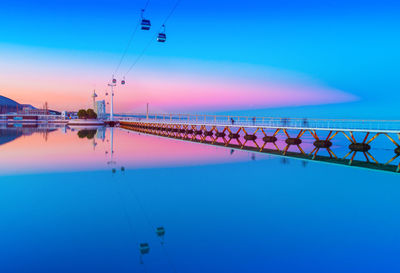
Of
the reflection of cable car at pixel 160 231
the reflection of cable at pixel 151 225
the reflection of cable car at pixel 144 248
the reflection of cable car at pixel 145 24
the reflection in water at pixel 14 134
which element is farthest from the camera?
the reflection in water at pixel 14 134

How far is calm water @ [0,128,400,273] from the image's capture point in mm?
5371

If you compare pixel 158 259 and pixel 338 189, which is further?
pixel 338 189

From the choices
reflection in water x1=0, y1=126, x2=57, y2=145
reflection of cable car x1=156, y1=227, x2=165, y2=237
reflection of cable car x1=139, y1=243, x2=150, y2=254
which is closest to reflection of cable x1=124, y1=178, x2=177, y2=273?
reflection of cable car x1=156, y1=227, x2=165, y2=237

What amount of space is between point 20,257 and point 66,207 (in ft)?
9.40

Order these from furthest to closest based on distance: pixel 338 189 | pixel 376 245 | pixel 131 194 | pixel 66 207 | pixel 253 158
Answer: pixel 253 158 < pixel 338 189 < pixel 131 194 < pixel 66 207 < pixel 376 245

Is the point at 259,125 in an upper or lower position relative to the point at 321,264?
upper

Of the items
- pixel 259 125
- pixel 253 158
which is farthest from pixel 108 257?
pixel 259 125

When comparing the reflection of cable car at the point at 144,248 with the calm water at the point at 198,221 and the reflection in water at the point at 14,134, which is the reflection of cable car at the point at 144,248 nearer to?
the calm water at the point at 198,221

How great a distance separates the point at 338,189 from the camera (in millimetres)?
11320

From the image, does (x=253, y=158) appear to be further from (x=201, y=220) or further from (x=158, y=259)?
(x=158, y=259)

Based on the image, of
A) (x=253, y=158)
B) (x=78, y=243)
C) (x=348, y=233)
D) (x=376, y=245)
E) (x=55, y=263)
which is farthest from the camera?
(x=253, y=158)

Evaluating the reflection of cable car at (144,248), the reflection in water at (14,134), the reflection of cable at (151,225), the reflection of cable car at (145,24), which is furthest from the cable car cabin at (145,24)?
the reflection in water at (14,134)

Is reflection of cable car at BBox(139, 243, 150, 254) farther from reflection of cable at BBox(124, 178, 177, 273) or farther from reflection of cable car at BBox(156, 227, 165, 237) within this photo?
reflection of cable car at BBox(156, 227, 165, 237)

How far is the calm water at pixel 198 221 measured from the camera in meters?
5.37
